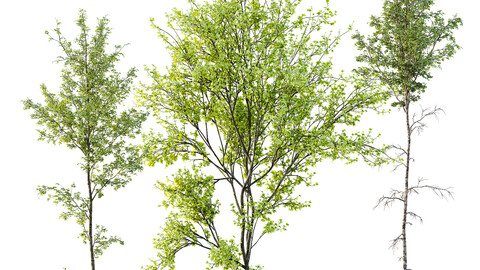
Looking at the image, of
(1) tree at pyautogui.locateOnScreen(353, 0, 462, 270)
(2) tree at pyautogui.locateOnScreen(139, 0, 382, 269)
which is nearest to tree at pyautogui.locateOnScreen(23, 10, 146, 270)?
(2) tree at pyautogui.locateOnScreen(139, 0, 382, 269)

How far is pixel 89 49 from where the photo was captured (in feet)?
45.5

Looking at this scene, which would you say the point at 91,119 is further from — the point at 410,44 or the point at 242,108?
the point at 410,44

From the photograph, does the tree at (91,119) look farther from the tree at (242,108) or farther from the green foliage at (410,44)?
the green foliage at (410,44)

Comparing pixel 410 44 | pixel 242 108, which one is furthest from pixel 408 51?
pixel 242 108

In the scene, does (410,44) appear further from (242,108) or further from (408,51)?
(242,108)

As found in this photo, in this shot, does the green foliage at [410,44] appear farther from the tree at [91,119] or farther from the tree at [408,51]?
the tree at [91,119]

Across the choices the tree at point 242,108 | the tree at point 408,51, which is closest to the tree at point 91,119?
the tree at point 242,108

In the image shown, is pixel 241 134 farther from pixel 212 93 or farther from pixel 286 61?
pixel 286 61

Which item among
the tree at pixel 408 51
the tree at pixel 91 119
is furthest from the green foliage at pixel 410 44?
the tree at pixel 91 119

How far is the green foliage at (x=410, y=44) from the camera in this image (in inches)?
628

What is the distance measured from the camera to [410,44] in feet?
52.1

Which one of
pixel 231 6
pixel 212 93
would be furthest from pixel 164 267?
pixel 231 6

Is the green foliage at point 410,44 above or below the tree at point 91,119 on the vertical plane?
above

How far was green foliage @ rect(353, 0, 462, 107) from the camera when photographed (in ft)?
52.3
